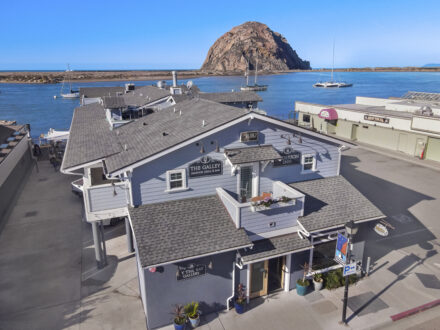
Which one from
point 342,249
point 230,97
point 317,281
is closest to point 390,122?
point 230,97

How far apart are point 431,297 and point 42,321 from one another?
53.5ft

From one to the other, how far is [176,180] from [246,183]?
134 inches

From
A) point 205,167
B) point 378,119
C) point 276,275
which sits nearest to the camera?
point 205,167

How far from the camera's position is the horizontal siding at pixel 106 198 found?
1421 centimetres

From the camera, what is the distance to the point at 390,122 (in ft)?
130

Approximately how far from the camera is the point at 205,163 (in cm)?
1409

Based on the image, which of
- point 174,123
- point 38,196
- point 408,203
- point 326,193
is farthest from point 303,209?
point 38,196

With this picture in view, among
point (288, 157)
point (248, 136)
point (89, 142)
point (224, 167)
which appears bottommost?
point (224, 167)

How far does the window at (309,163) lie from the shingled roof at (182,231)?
197 inches

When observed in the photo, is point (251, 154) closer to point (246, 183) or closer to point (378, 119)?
point (246, 183)

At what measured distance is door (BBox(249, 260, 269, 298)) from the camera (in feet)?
45.3

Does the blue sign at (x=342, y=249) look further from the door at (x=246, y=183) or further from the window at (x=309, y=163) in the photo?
the window at (x=309, y=163)

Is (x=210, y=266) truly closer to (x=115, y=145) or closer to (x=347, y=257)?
(x=347, y=257)

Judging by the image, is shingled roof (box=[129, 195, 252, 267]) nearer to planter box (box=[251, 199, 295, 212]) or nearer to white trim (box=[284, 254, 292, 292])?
planter box (box=[251, 199, 295, 212])
